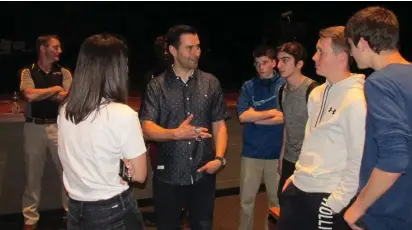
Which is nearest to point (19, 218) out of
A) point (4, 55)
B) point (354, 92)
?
point (354, 92)

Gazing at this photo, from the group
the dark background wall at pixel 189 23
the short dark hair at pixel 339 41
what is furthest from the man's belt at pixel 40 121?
the dark background wall at pixel 189 23

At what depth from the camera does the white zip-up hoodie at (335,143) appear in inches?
71.8

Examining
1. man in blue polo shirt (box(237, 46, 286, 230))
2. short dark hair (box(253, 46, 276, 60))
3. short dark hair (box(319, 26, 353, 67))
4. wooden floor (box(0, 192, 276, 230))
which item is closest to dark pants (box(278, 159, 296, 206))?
man in blue polo shirt (box(237, 46, 286, 230))

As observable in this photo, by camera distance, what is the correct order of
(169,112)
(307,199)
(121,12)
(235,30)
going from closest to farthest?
(307,199)
(169,112)
(121,12)
(235,30)

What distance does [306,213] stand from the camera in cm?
205

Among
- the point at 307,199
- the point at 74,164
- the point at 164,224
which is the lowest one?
the point at 164,224

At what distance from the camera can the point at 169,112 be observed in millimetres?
2695

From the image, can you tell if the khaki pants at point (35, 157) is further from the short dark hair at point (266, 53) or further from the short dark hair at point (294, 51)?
the short dark hair at point (294, 51)

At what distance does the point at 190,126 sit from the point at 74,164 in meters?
0.79

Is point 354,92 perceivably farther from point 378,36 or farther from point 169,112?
point 169,112

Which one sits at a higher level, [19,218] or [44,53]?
[44,53]

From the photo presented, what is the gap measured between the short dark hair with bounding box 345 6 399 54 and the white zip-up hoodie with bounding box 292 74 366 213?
29 cm

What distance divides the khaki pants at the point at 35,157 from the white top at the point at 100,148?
231cm

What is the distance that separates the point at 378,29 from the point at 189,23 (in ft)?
25.9
